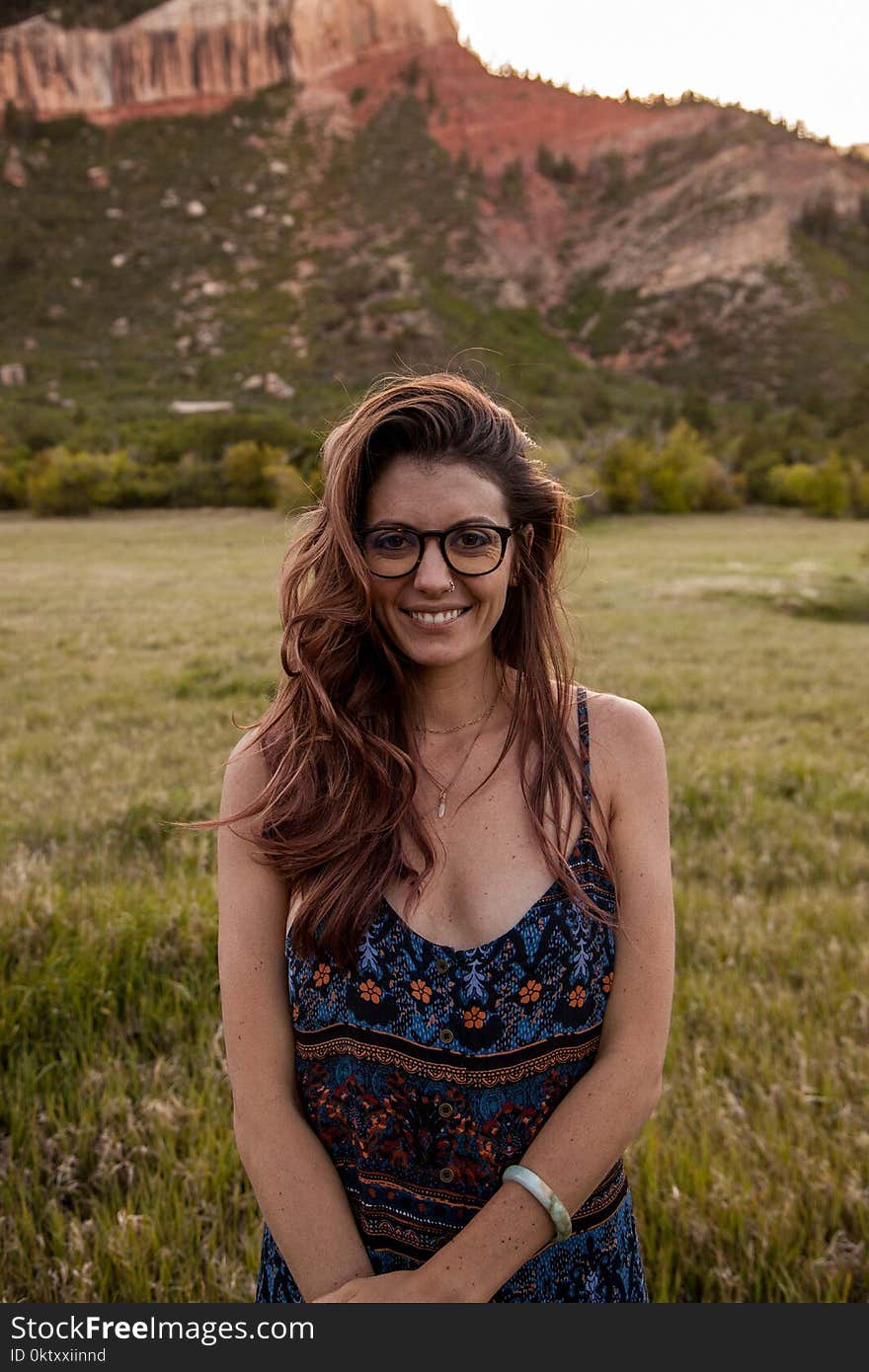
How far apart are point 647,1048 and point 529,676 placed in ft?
2.86

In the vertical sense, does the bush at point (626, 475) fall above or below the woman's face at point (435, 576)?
above

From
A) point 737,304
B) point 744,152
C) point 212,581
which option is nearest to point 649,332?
point 737,304

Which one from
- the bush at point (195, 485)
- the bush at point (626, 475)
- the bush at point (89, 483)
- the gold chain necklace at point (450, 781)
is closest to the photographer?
the gold chain necklace at point (450, 781)

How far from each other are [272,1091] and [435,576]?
45.4 inches

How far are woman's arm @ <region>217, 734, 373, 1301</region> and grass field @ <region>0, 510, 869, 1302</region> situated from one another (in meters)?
0.68

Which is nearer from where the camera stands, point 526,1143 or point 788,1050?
point 526,1143

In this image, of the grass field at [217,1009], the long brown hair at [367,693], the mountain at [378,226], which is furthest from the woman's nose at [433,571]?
the mountain at [378,226]

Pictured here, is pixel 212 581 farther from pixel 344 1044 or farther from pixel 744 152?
pixel 744 152

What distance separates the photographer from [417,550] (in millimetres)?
1992

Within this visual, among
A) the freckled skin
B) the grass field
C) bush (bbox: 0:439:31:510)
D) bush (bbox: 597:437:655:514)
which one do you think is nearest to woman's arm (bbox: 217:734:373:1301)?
the freckled skin

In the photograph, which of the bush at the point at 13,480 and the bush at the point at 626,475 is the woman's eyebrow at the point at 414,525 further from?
the bush at the point at 626,475

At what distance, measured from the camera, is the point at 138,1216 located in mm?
2406

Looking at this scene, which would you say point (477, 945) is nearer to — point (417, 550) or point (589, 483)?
point (417, 550)

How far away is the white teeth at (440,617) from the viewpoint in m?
2.04
